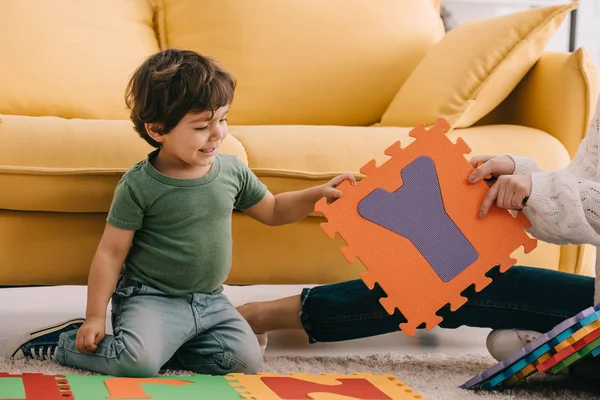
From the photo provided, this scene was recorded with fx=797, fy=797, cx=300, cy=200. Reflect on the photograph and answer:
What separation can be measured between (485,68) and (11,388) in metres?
1.27

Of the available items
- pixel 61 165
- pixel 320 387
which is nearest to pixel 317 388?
pixel 320 387

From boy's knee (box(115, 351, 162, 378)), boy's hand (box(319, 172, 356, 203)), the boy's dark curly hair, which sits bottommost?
boy's knee (box(115, 351, 162, 378))

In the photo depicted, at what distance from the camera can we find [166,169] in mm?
1404

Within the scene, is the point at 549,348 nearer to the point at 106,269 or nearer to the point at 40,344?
the point at 106,269

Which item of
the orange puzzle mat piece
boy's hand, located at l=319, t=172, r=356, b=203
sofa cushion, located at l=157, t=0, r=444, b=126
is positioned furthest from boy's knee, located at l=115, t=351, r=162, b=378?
sofa cushion, located at l=157, t=0, r=444, b=126

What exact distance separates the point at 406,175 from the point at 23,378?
682 mm

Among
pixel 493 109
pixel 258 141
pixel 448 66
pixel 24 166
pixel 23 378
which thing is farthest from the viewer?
pixel 493 109

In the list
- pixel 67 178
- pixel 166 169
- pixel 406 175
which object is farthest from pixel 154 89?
pixel 406 175

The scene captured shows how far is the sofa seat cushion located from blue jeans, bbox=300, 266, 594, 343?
25cm

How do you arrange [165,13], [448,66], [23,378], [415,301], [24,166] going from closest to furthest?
[23,378]
[415,301]
[24,166]
[448,66]
[165,13]

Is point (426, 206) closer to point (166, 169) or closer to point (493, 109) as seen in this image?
point (166, 169)

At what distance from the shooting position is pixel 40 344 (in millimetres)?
1430

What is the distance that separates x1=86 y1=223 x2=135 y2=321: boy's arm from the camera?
4.43 feet

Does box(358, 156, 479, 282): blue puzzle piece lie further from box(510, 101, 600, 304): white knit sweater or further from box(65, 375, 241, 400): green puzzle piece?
box(65, 375, 241, 400): green puzzle piece
